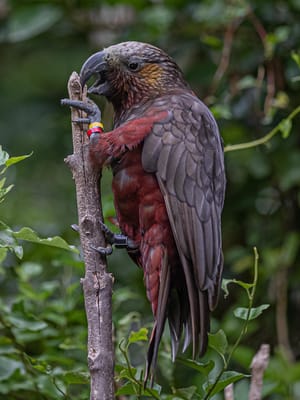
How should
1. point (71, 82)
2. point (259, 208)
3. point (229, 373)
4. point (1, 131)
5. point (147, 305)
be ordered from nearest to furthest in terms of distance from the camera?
1. point (229, 373)
2. point (71, 82)
3. point (147, 305)
4. point (259, 208)
5. point (1, 131)

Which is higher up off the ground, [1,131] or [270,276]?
[1,131]

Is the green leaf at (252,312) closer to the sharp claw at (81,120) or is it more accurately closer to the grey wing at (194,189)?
the grey wing at (194,189)

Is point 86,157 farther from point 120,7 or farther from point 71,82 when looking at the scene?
point 120,7

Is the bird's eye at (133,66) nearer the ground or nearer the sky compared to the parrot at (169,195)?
nearer the sky

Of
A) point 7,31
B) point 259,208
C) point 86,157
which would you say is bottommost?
point 259,208

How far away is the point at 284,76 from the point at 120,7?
1.26 m

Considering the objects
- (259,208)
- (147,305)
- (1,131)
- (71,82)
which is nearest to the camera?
(71,82)

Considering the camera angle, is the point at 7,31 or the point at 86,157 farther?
A: the point at 7,31

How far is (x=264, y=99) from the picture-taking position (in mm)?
4227

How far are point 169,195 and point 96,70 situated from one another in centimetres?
58

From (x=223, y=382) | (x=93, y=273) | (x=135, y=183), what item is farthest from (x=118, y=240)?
(x=223, y=382)

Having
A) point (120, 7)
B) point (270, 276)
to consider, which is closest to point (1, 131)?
point (120, 7)

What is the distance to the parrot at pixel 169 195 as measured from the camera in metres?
2.65

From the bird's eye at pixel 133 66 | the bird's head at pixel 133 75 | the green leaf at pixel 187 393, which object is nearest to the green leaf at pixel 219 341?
the green leaf at pixel 187 393
